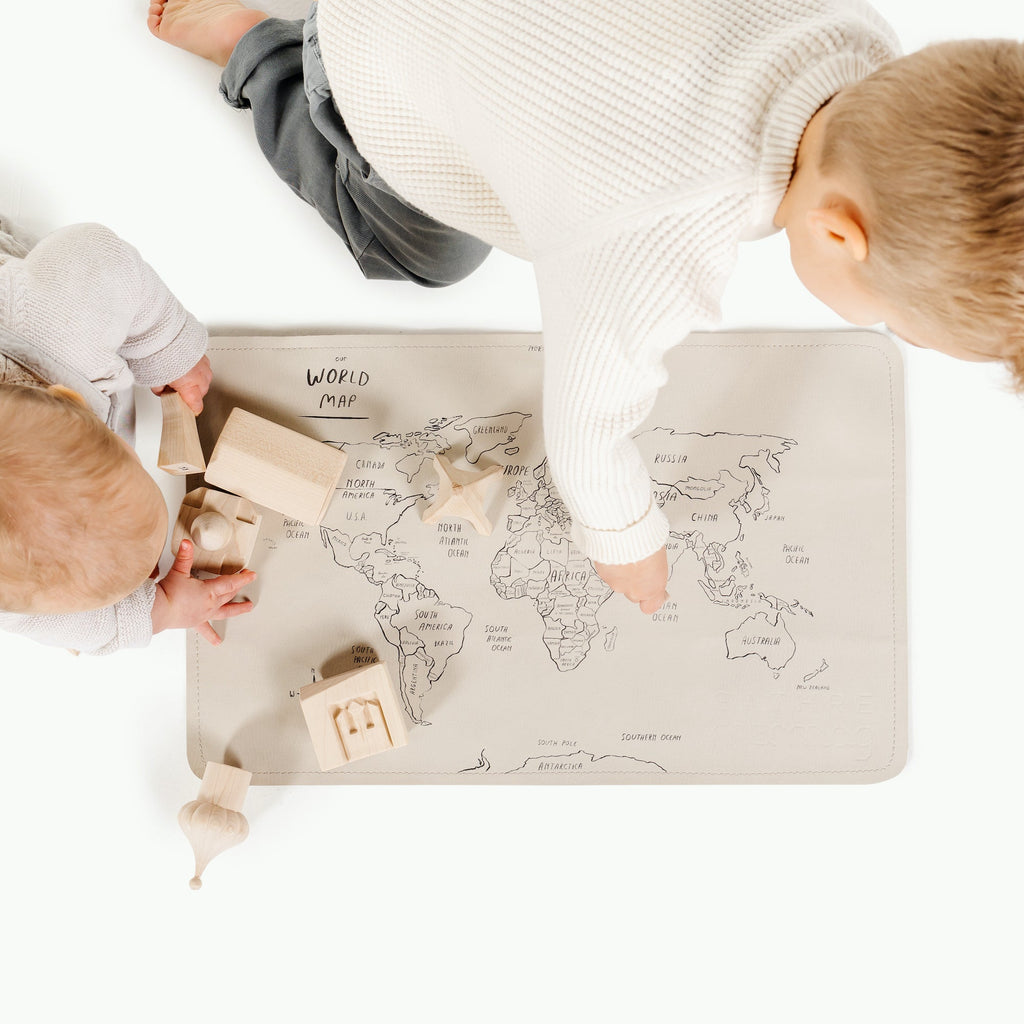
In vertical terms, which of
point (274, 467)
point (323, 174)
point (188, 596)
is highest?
point (323, 174)

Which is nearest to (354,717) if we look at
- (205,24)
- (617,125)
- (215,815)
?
(215,815)

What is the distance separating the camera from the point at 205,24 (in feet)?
2.44

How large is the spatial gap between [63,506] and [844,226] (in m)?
0.51

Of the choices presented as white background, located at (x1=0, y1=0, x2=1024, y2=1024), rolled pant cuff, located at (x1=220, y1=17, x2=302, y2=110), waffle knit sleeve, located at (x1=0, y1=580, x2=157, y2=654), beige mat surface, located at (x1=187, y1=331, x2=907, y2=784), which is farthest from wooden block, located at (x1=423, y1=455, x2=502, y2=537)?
rolled pant cuff, located at (x1=220, y1=17, x2=302, y2=110)

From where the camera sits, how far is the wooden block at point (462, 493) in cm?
71

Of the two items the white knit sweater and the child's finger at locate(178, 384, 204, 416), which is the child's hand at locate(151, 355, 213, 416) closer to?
the child's finger at locate(178, 384, 204, 416)

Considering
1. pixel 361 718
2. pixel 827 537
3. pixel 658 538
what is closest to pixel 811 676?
pixel 827 537

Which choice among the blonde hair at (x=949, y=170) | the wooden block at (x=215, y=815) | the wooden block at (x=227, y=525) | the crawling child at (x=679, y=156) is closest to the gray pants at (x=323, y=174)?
the crawling child at (x=679, y=156)

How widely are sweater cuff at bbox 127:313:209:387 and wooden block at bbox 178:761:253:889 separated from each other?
346 mm

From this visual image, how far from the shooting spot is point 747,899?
2.54 feet

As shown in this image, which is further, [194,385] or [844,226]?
[194,385]

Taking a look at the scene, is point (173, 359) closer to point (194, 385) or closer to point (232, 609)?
point (194, 385)

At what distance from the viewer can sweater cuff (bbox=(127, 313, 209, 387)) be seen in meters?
0.70

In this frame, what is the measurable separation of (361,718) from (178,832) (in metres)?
0.21
